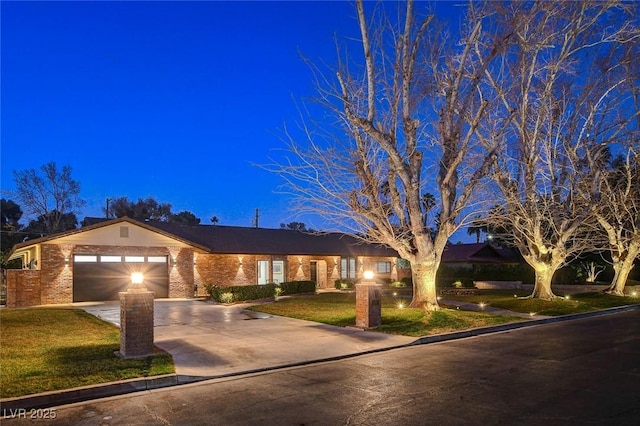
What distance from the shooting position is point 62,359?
9539 millimetres

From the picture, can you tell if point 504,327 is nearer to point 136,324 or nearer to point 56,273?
point 136,324

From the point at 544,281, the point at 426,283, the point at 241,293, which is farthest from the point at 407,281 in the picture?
the point at 426,283

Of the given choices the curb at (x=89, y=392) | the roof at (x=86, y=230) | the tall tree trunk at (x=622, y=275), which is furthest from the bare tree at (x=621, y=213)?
the curb at (x=89, y=392)

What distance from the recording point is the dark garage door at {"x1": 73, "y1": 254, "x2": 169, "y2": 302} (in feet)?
75.8

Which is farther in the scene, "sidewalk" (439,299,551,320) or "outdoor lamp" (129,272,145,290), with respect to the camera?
"sidewalk" (439,299,551,320)

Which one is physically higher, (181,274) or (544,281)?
(181,274)

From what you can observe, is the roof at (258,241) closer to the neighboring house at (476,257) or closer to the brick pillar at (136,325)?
the neighboring house at (476,257)

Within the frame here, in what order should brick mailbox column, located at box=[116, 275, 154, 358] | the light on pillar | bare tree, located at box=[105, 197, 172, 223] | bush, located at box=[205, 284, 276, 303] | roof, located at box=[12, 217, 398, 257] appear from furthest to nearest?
bare tree, located at box=[105, 197, 172, 223] → roof, located at box=[12, 217, 398, 257] → bush, located at box=[205, 284, 276, 303] → the light on pillar → brick mailbox column, located at box=[116, 275, 154, 358]

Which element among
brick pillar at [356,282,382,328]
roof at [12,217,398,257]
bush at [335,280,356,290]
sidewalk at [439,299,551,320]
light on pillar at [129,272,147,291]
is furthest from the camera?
bush at [335,280,356,290]

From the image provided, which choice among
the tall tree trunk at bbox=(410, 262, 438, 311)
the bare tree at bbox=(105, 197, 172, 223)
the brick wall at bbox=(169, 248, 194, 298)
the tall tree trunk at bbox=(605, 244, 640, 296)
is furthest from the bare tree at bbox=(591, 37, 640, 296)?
the bare tree at bbox=(105, 197, 172, 223)

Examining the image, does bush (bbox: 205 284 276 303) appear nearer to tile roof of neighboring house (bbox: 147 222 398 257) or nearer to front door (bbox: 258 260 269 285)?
tile roof of neighboring house (bbox: 147 222 398 257)

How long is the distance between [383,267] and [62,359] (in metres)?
30.1

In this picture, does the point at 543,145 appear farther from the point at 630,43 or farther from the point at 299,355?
the point at 299,355

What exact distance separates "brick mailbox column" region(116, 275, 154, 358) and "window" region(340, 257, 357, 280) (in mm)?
25303
